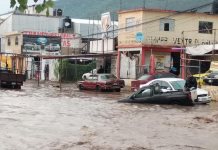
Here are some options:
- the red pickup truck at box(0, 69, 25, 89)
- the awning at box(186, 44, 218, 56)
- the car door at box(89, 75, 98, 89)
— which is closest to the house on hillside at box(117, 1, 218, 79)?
the car door at box(89, 75, 98, 89)

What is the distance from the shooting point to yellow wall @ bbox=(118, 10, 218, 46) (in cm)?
4022

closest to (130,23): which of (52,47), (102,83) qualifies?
(102,83)

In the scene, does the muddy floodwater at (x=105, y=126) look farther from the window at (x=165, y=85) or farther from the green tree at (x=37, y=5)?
the green tree at (x=37, y=5)

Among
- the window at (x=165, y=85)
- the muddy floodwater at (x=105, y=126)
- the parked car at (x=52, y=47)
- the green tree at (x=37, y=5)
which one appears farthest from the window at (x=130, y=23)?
the green tree at (x=37, y=5)

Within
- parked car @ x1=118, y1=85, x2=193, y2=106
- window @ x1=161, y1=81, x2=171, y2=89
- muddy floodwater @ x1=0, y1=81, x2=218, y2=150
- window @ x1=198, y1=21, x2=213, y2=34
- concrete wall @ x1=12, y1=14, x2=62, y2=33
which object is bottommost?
muddy floodwater @ x1=0, y1=81, x2=218, y2=150

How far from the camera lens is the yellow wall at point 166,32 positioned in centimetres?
4022

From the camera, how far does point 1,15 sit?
8306 centimetres

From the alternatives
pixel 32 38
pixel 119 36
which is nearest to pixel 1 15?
pixel 32 38

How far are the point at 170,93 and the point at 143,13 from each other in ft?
57.7

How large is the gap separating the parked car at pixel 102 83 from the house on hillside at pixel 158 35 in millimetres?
3244

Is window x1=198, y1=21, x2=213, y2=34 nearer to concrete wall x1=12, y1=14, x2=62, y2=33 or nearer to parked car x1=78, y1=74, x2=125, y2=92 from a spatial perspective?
parked car x1=78, y1=74, x2=125, y2=92

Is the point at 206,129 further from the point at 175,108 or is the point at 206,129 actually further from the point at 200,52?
the point at 200,52

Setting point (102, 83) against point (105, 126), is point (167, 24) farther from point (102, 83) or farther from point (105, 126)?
point (105, 126)

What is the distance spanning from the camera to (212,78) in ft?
98.4
